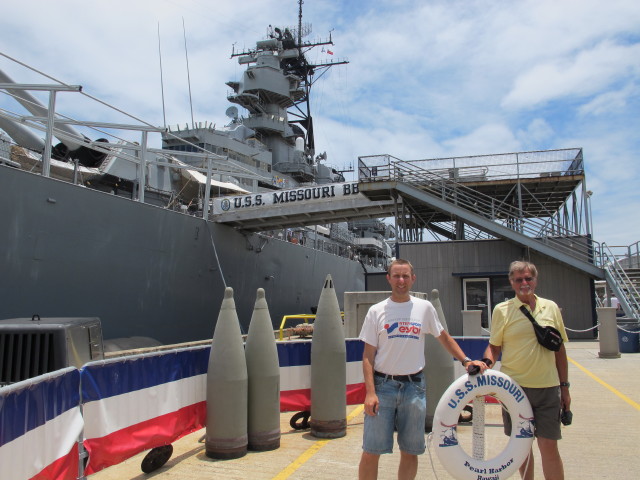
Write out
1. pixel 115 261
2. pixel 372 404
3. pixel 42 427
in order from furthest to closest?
pixel 115 261 → pixel 372 404 → pixel 42 427

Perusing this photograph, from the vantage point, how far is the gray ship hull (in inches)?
436

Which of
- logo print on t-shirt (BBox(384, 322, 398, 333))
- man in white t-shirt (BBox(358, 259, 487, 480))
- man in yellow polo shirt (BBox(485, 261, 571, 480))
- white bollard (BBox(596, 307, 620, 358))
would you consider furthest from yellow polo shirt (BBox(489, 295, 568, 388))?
white bollard (BBox(596, 307, 620, 358))

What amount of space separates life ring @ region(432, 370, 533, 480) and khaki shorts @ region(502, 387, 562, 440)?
0.35 feet

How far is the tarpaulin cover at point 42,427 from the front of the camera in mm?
2705

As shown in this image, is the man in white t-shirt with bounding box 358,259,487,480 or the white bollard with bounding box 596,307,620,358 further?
the white bollard with bounding box 596,307,620,358

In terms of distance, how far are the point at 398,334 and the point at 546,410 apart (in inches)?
43.2

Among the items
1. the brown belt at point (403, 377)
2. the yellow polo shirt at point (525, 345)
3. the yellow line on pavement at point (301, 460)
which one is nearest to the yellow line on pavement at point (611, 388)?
the yellow polo shirt at point (525, 345)

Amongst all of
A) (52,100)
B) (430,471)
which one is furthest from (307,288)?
(430,471)

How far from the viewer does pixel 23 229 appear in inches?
438

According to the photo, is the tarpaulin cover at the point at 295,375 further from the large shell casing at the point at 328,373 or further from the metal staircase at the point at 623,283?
the metal staircase at the point at 623,283

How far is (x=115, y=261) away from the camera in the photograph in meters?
13.4

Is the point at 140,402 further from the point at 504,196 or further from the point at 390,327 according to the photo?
the point at 504,196

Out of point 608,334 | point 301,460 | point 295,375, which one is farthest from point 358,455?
point 608,334

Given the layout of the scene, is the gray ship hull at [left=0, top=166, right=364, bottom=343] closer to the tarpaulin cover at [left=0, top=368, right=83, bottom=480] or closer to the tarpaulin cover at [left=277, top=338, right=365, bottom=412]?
the tarpaulin cover at [left=277, top=338, right=365, bottom=412]
